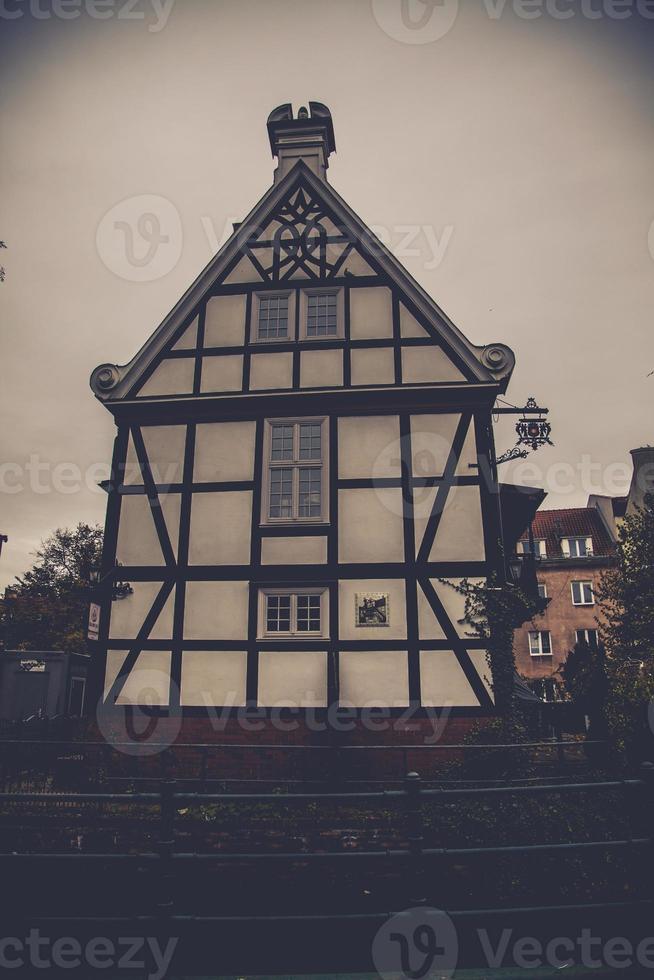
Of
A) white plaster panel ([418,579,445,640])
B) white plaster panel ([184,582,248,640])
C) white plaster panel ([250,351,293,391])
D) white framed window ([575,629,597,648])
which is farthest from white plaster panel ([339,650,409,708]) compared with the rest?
white framed window ([575,629,597,648])

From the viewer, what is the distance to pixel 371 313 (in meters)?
15.0

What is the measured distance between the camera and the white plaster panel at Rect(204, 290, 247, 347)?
15297 mm

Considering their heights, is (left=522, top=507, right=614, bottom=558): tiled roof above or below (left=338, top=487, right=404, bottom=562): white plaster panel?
above

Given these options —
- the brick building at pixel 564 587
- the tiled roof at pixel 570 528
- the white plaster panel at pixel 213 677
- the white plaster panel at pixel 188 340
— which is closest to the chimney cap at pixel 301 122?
the white plaster panel at pixel 188 340

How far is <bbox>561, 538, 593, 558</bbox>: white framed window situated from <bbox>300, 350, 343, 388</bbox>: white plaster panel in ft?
102

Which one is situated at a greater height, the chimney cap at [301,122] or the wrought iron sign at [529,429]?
the chimney cap at [301,122]

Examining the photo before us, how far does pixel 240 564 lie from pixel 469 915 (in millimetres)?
9214

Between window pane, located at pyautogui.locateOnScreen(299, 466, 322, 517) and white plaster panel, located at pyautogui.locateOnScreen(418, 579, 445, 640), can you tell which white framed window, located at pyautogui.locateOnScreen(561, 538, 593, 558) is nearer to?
white plaster panel, located at pyautogui.locateOnScreen(418, 579, 445, 640)

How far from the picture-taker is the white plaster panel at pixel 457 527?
1336cm

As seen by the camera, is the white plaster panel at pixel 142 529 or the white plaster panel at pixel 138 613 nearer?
the white plaster panel at pixel 138 613

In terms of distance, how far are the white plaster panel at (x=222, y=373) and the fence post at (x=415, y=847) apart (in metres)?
10.9

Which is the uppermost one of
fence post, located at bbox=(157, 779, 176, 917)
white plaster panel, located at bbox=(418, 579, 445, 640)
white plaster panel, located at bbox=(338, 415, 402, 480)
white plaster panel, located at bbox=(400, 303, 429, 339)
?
white plaster panel, located at bbox=(400, 303, 429, 339)

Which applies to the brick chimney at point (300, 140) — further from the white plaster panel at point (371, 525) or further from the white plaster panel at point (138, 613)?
the white plaster panel at point (138, 613)

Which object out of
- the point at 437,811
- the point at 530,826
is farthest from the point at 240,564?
the point at 530,826
